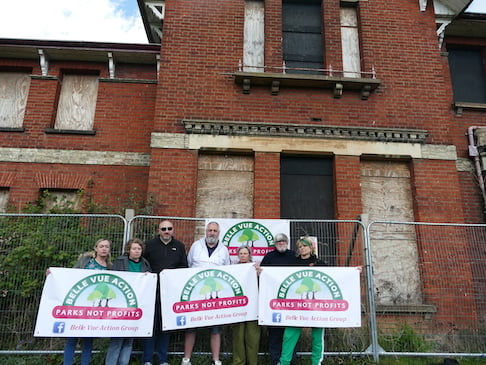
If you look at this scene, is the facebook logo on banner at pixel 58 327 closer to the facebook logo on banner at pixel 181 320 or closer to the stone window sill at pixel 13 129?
the facebook logo on banner at pixel 181 320

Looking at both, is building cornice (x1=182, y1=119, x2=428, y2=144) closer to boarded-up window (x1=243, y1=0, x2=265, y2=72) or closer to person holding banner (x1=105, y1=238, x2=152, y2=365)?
boarded-up window (x1=243, y1=0, x2=265, y2=72)

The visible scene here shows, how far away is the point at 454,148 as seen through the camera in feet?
28.2

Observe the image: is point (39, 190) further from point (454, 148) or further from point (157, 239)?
point (454, 148)

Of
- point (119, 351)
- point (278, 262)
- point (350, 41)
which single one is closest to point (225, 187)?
point (278, 262)

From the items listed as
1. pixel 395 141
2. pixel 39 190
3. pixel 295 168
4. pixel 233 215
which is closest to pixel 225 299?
pixel 233 215

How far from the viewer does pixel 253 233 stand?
6715 mm

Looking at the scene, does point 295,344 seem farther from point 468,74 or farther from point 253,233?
point 468,74

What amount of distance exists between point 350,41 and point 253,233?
5657 millimetres

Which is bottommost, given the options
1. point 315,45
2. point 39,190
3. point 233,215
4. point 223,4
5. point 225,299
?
point 225,299

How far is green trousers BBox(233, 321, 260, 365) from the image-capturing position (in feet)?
17.2

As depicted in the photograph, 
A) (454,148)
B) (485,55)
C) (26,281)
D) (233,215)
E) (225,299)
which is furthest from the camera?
(485,55)

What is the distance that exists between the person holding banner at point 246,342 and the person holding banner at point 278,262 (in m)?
0.21

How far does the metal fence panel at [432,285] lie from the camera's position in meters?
6.45

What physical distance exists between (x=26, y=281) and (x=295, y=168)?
5.39 metres
